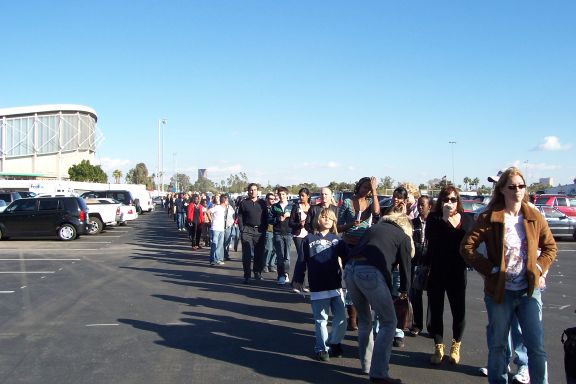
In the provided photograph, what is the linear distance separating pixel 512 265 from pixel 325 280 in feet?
6.65

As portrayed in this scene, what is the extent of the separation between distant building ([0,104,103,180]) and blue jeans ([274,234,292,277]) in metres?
93.1

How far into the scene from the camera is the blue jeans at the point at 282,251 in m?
10.9

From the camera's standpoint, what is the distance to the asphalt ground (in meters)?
5.45

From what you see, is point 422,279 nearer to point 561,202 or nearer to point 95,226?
point 561,202

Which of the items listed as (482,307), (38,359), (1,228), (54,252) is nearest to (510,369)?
(482,307)

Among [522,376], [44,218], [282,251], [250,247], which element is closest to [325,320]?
[522,376]

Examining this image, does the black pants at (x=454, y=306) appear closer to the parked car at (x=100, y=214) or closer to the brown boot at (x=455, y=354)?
the brown boot at (x=455, y=354)

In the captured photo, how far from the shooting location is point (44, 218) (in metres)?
20.1

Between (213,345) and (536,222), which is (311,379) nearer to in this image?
(213,345)

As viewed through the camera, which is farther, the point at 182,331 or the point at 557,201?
the point at 557,201

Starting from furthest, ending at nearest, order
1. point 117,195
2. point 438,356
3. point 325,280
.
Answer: point 117,195 → point 325,280 → point 438,356

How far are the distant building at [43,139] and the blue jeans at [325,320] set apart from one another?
98.3 m

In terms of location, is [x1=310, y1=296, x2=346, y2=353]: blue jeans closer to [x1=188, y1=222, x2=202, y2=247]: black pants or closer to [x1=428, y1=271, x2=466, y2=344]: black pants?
[x1=428, y1=271, x2=466, y2=344]: black pants

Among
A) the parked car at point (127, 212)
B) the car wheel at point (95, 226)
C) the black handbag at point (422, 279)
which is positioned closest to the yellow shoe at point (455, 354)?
the black handbag at point (422, 279)
